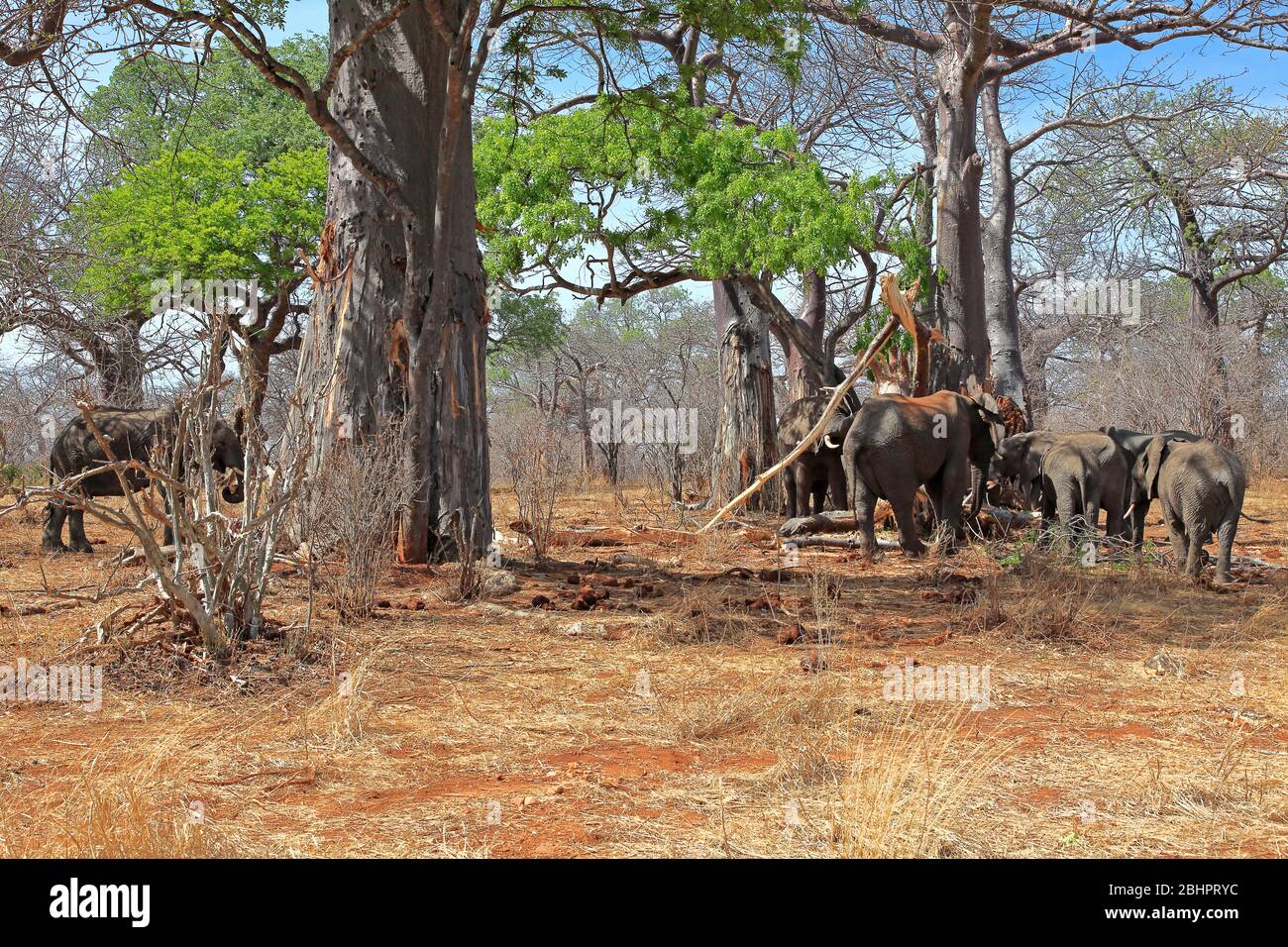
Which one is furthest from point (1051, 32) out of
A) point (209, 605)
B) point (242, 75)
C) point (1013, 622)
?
point (242, 75)

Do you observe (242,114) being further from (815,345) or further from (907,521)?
(907,521)

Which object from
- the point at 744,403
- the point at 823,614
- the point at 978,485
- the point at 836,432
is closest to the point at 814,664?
the point at 823,614

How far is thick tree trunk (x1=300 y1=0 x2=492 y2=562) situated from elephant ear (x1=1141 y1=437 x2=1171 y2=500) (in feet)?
18.0

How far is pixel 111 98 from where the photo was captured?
25.4 meters

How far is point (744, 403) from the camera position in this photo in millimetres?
16281

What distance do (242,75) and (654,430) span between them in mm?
14128

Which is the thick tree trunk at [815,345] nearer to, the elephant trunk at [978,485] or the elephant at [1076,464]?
the elephant trunk at [978,485]

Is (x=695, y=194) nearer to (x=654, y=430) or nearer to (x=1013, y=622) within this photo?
(x=654, y=430)

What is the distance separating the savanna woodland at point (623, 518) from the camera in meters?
4.34

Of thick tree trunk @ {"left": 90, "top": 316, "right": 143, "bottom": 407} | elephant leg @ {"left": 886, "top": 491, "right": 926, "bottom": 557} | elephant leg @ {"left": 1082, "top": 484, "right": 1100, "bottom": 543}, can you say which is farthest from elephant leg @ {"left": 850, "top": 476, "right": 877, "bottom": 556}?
thick tree trunk @ {"left": 90, "top": 316, "right": 143, "bottom": 407}

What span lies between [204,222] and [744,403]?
1133 centimetres

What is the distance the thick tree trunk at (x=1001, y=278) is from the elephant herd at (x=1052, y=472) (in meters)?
3.96

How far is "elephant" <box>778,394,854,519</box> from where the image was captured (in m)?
13.1

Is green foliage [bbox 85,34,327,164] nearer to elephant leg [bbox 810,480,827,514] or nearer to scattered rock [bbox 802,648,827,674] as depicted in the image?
elephant leg [bbox 810,480,827,514]
